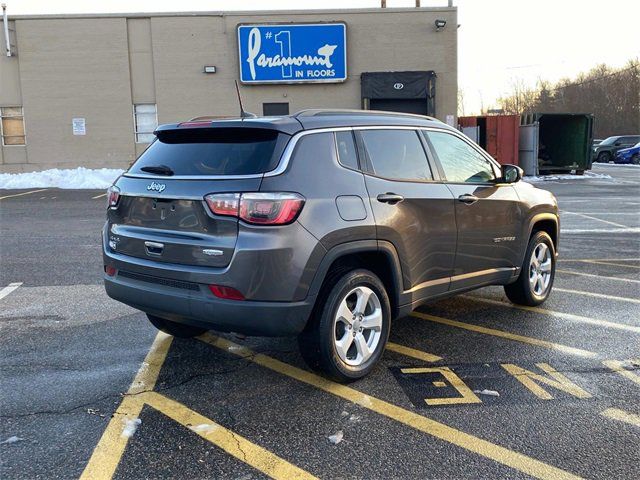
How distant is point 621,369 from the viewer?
4.41 m

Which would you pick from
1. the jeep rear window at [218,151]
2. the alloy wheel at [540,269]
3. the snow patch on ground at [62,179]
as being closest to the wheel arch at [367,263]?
the jeep rear window at [218,151]

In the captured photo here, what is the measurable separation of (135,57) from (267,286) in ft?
75.0

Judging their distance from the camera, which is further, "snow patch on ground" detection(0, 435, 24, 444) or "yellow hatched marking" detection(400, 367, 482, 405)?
"yellow hatched marking" detection(400, 367, 482, 405)

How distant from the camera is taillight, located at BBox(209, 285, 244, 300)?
12.0 ft

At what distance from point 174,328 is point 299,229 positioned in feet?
5.95

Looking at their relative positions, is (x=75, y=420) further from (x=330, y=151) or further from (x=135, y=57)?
(x=135, y=57)

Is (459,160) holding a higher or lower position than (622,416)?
higher

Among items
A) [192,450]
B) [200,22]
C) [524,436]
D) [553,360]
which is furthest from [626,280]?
[200,22]

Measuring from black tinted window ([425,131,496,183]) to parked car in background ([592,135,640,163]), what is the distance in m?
36.2

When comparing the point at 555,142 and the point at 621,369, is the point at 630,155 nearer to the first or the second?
the point at 555,142

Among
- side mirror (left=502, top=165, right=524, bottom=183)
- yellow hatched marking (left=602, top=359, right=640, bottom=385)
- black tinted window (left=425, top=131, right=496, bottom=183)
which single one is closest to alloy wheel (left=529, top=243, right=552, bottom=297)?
side mirror (left=502, top=165, right=524, bottom=183)

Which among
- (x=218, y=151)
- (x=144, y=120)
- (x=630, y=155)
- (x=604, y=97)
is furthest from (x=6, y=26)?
(x=604, y=97)

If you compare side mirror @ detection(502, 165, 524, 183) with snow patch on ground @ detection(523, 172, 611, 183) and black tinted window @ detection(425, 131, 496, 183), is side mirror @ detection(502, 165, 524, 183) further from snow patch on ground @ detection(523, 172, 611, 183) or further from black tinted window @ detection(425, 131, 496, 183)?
snow patch on ground @ detection(523, 172, 611, 183)

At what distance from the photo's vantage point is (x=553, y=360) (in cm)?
461
